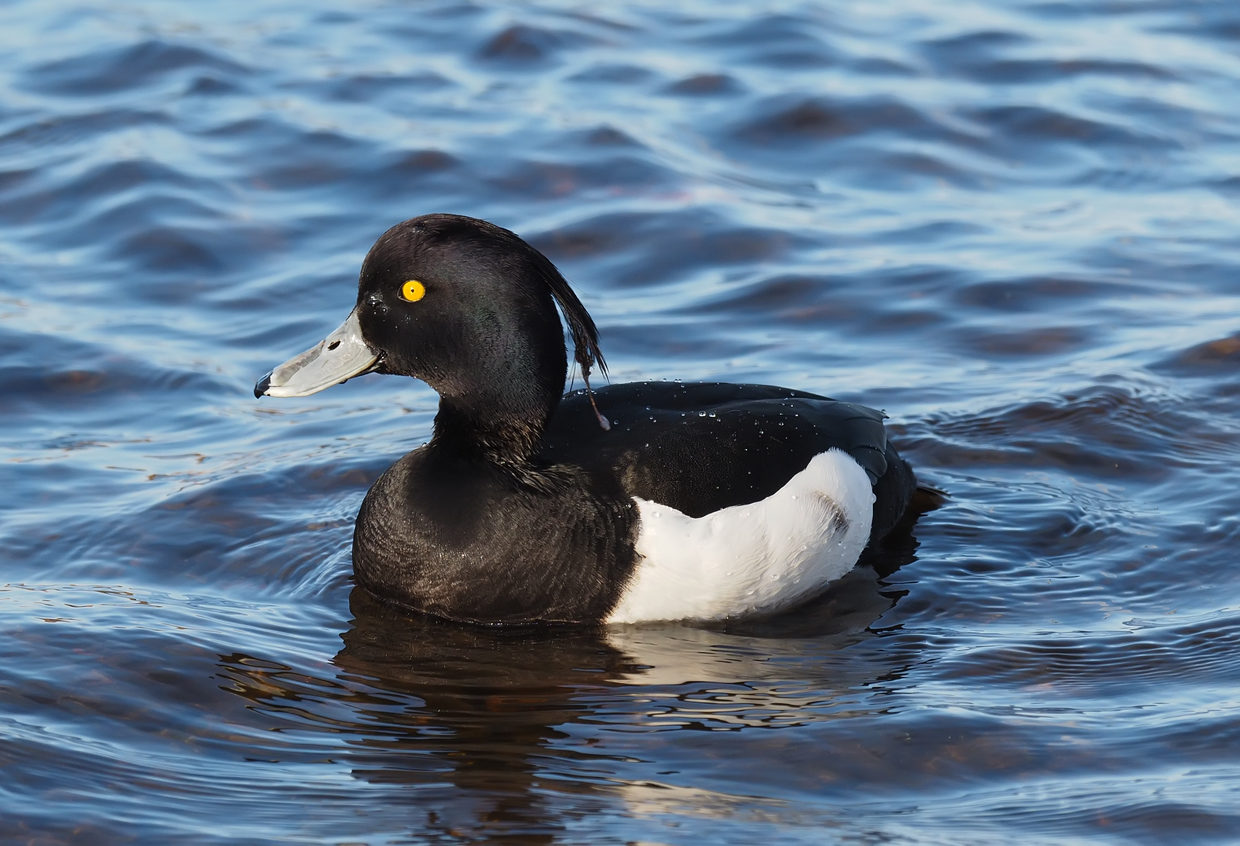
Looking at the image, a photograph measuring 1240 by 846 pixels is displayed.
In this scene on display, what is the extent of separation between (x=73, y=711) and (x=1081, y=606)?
10.2 ft

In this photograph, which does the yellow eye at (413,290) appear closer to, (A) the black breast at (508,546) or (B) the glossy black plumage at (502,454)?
(B) the glossy black plumage at (502,454)

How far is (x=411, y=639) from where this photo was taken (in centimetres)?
529

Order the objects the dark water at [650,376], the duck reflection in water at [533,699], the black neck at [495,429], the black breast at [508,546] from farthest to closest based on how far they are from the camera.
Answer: the black neck at [495,429] < the black breast at [508,546] < the dark water at [650,376] < the duck reflection in water at [533,699]

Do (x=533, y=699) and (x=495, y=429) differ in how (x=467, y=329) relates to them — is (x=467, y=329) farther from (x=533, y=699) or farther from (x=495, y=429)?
(x=533, y=699)

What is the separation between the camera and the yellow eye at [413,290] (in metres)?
5.30

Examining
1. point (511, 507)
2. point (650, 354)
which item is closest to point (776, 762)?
point (511, 507)

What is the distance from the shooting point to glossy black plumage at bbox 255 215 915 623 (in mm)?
5254

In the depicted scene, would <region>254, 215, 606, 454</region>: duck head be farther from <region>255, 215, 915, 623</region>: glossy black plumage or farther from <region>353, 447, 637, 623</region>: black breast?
<region>353, 447, 637, 623</region>: black breast

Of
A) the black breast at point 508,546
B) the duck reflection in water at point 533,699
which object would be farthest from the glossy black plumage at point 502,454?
the duck reflection in water at point 533,699

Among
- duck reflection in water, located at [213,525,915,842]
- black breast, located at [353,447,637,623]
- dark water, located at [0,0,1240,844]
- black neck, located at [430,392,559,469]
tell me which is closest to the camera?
duck reflection in water, located at [213,525,915,842]

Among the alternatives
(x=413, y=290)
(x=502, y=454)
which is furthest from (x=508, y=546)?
(x=413, y=290)

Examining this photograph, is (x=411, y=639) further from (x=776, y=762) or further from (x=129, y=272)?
(x=129, y=272)

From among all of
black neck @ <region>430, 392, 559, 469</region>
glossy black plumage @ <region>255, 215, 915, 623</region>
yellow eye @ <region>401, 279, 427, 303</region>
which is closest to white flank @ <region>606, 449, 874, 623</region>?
glossy black plumage @ <region>255, 215, 915, 623</region>

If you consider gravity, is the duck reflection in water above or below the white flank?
below
